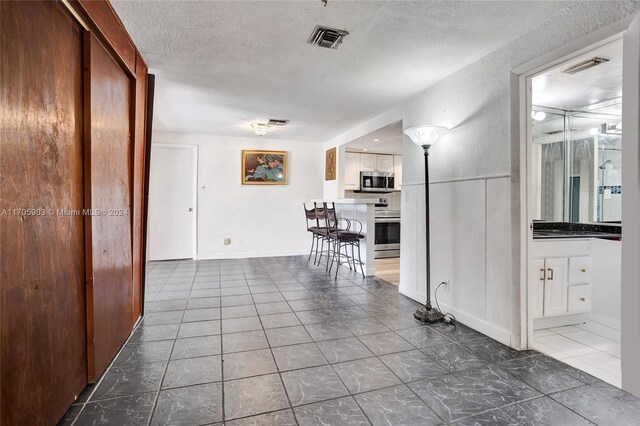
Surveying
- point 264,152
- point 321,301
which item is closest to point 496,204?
point 321,301

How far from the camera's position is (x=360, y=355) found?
2.12 meters

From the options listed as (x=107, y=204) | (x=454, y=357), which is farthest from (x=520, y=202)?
(x=107, y=204)

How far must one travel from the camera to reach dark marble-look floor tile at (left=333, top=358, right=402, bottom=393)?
69.5 inches

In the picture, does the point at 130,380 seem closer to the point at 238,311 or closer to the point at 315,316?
the point at 238,311

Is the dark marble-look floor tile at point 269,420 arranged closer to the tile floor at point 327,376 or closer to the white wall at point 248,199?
the tile floor at point 327,376

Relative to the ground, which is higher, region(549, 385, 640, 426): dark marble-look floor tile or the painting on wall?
the painting on wall

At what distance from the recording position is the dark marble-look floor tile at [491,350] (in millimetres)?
2102

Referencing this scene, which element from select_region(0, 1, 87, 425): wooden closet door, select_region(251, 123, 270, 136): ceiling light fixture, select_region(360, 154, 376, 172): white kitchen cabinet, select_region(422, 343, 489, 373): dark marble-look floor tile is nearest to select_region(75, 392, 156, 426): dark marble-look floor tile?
select_region(0, 1, 87, 425): wooden closet door

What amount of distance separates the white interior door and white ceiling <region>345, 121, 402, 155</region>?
112 inches

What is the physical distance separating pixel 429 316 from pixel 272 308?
1.43m

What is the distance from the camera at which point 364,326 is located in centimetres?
261

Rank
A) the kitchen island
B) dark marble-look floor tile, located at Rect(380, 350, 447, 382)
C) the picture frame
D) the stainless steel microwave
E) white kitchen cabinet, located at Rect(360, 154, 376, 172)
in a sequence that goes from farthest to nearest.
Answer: white kitchen cabinet, located at Rect(360, 154, 376, 172), the stainless steel microwave, the picture frame, the kitchen island, dark marble-look floor tile, located at Rect(380, 350, 447, 382)

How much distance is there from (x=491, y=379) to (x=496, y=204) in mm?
1211

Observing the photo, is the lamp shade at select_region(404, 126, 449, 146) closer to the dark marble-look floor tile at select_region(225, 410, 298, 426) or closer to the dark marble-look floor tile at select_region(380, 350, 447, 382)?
the dark marble-look floor tile at select_region(380, 350, 447, 382)
